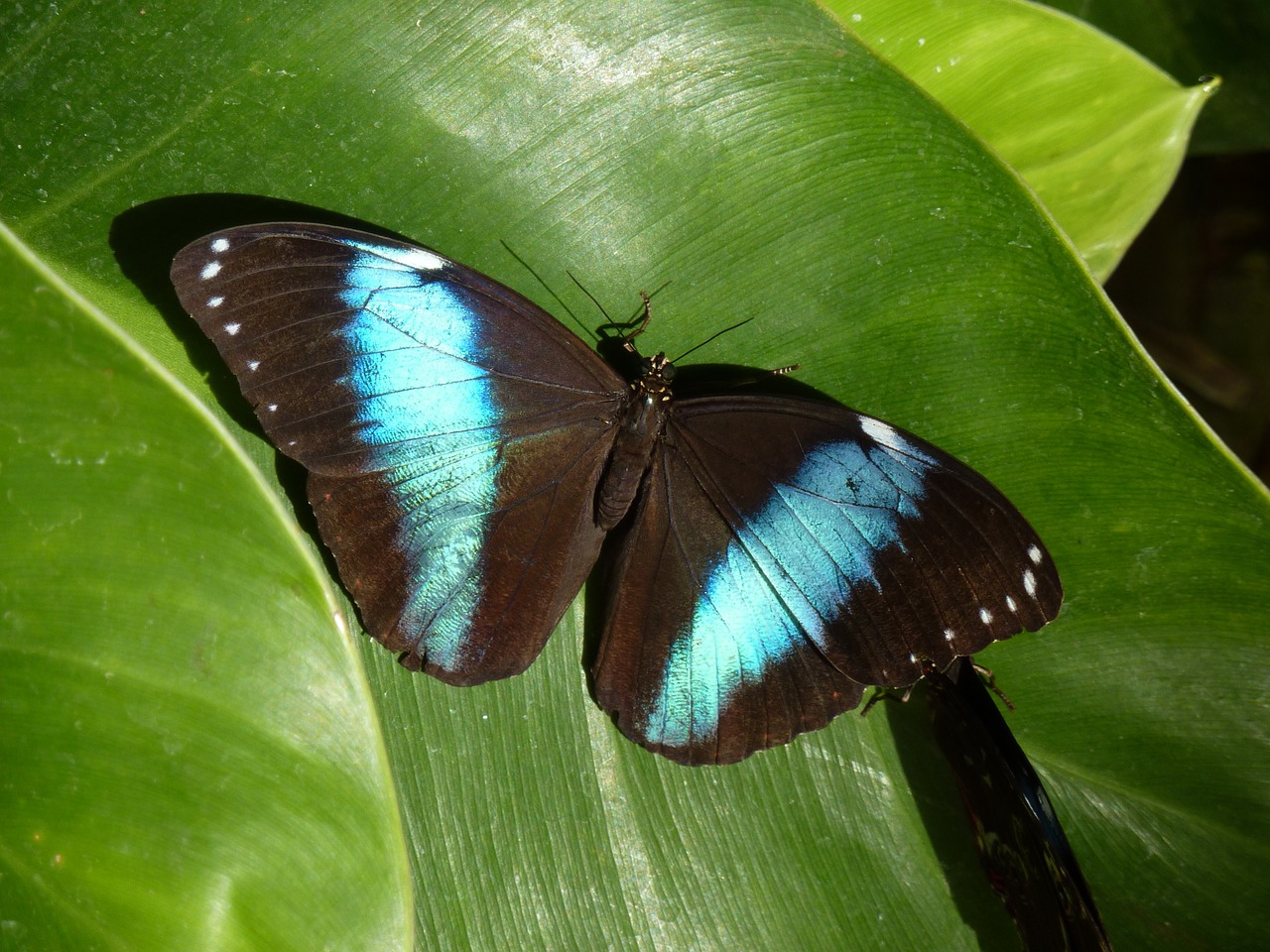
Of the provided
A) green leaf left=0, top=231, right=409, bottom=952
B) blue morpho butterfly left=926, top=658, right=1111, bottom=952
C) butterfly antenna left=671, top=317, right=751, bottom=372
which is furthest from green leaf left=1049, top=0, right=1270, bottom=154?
green leaf left=0, top=231, right=409, bottom=952

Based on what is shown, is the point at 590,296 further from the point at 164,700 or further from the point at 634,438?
the point at 164,700

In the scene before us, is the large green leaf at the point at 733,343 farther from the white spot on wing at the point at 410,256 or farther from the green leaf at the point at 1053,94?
the green leaf at the point at 1053,94

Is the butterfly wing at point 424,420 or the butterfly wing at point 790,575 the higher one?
the butterfly wing at point 424,420

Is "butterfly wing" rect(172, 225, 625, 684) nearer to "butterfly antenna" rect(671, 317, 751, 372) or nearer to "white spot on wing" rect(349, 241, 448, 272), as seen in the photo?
"white spot on wing" rect(349, 241, 448, 272)

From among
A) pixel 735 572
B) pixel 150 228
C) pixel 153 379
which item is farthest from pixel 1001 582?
pixel 150 228

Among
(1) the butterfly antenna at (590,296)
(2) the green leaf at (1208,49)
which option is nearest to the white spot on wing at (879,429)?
(1) the butterfly antenna at (590,296)

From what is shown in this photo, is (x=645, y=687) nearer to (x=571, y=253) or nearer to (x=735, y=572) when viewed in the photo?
(x=735, y=572)
